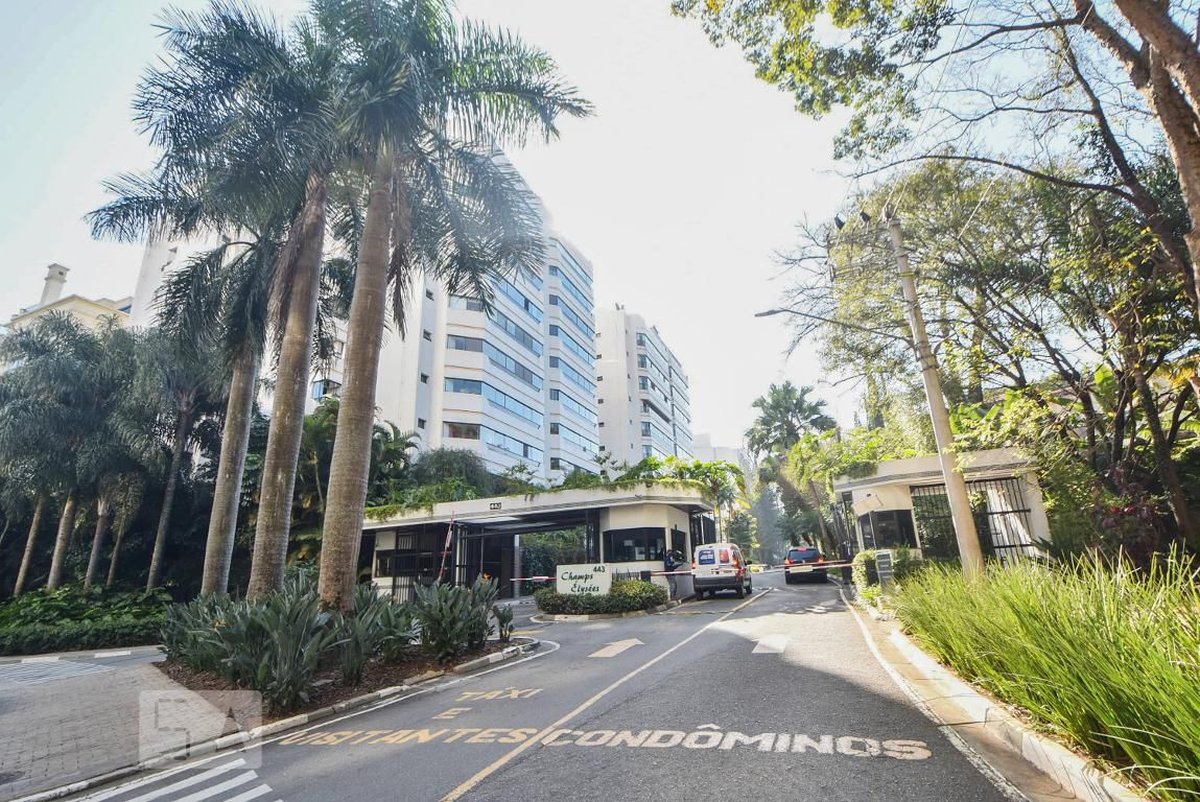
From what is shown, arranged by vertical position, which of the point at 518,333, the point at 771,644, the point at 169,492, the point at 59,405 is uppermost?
the point at 518,333

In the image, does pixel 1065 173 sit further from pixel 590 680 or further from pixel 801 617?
pixel 590 680

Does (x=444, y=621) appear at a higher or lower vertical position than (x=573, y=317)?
lower

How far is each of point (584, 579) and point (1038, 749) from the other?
632 inches

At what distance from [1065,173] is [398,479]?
29943mm

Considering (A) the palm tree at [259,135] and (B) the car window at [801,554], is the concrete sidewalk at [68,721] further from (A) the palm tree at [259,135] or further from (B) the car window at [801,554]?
(B) the car window at [801,554]

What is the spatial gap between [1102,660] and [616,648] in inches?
349

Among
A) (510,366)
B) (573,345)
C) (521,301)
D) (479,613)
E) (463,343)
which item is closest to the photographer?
(479,613)

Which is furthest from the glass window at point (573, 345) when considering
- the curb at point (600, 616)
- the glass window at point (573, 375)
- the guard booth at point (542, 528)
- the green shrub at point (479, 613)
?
the green shrub at point (479, 613)

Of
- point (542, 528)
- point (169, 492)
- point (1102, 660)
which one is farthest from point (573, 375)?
point (1102, 660)

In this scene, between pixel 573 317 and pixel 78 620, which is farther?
pixel 573 317

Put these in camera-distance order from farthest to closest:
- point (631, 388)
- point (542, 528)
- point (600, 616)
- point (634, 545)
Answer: point (631, 388), point (542, 528), point (634, 545), point (600, 616)

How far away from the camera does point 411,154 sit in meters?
12.1

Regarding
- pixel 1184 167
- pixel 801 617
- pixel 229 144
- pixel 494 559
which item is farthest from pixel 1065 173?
pixel 494 559

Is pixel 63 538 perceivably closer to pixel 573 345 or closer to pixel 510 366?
pixel 510 366
